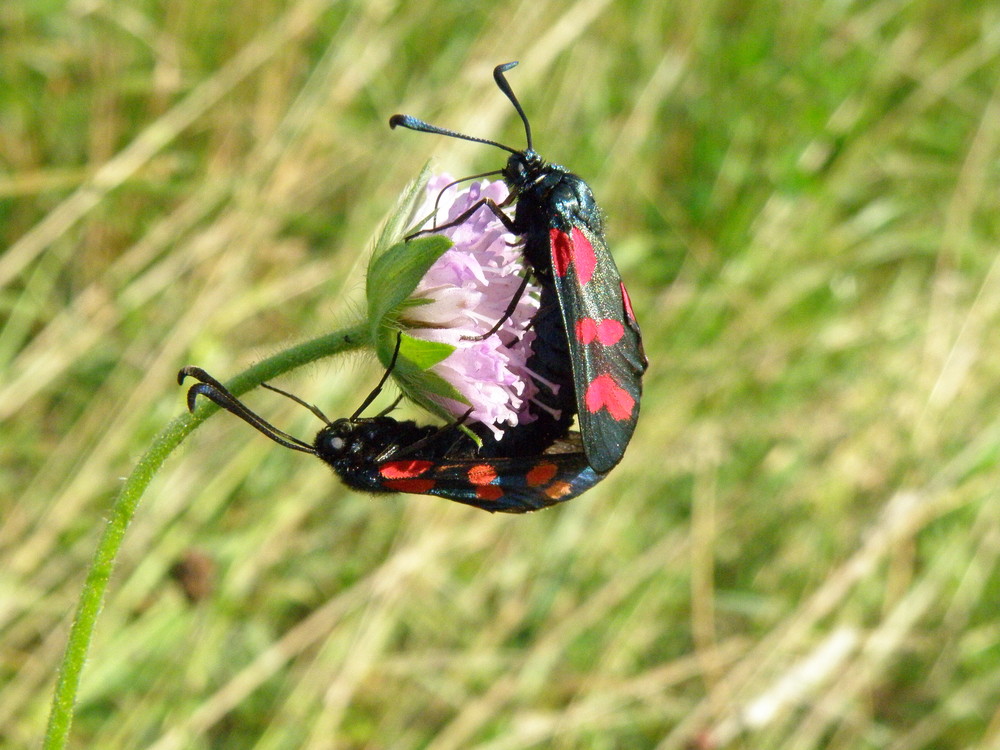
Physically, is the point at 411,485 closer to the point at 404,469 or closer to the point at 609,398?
the point at 404,469

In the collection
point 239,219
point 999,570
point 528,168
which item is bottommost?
point 528,168

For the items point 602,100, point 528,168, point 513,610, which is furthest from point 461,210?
point 602,100

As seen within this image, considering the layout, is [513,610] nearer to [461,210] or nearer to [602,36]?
[461,210]

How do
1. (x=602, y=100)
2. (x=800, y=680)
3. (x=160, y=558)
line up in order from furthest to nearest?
(x=602, y=100), (x=800, y=680), (x=160, y=558)

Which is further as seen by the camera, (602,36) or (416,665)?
(602,36)

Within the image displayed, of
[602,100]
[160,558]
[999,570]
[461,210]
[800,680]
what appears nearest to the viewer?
[461,210]

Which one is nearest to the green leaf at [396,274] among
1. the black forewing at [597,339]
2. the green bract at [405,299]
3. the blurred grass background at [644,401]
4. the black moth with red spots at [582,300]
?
the green bract at [405,299]

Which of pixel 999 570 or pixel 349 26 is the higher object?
pixel 349 26
